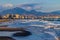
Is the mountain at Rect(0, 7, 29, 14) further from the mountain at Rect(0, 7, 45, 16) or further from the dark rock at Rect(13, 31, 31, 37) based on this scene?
the dark rock at Rect(13, 31, 31, 37)

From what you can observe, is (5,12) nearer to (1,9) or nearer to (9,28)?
(1,9)

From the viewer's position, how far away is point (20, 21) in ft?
4.47

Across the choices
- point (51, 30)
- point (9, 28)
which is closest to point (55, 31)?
point (51, 30)

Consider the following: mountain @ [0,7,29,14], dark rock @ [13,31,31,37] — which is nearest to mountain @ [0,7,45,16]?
mountain @ [0,7,29,14]

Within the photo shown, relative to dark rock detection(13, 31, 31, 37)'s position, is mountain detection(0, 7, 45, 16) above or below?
above

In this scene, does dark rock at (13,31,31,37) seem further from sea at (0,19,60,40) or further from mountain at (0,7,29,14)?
mountain at (0,7,29,14)

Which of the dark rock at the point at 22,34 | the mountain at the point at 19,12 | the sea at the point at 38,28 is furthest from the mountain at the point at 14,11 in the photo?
the dark rock at the point at 22,34

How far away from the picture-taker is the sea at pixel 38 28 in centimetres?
132

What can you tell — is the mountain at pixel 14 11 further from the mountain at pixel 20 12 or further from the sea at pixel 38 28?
the sea at pixel 38 28

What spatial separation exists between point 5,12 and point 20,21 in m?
0.21

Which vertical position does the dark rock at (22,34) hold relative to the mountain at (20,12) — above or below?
below

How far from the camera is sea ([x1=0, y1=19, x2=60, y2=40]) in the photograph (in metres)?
1.32

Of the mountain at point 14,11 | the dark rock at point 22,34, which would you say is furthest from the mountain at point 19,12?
the dark rock at point 22,34

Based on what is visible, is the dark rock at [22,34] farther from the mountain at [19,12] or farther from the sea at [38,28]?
the mountain at [19,12]
